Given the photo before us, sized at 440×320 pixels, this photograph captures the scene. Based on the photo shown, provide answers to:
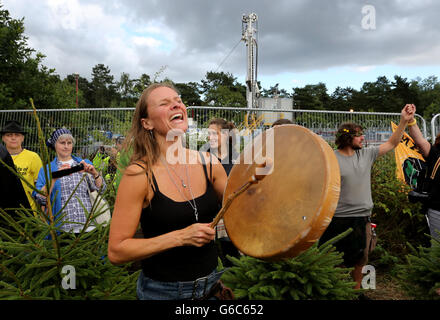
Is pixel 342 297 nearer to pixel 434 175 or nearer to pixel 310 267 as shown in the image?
pixel 310 267

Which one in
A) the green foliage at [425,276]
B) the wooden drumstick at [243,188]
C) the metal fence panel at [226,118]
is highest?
the metal fence panel at [226,118]

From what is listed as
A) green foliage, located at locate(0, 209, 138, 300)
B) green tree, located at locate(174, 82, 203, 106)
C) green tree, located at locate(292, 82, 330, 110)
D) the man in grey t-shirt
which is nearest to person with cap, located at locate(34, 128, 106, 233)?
green foliage, located at locate(0, 209, 138, 300)

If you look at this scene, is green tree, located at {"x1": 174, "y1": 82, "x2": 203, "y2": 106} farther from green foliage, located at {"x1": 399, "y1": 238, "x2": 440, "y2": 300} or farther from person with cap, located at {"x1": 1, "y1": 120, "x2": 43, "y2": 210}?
green foliage, located at {"x1": 399, "y1": 238, "x2": 440, "y2": 300}

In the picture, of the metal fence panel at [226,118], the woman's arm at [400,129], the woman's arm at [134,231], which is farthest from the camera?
the metal fence panel at [226,118]

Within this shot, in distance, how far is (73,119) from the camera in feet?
22.8

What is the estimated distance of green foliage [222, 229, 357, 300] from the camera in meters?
1.76

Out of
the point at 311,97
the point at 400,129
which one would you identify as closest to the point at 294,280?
the point at 400,129

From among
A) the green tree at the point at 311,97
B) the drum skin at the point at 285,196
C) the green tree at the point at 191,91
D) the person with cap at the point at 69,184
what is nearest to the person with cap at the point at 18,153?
the person with cap at the point at 69,184

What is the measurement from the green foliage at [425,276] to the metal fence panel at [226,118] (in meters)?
3.85

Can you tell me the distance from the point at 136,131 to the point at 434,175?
2937 millimetres

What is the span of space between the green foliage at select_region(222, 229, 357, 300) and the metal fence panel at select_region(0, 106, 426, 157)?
4.14m

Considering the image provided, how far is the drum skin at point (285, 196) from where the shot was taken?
41.2 inches

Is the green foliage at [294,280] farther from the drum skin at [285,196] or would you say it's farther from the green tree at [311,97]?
the green tree at [311,97]

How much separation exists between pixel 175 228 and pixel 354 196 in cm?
265
